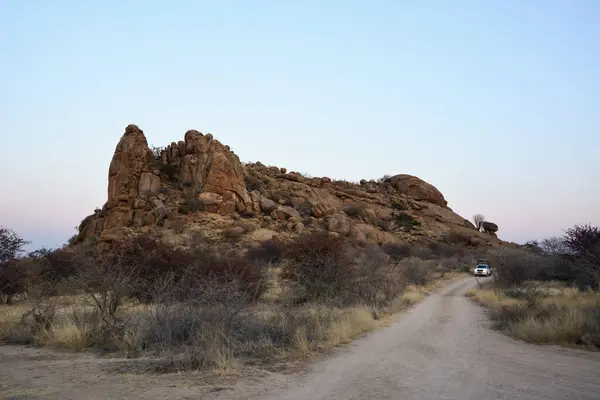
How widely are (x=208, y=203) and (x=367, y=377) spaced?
146 feet

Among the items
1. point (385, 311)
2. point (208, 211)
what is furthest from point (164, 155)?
point (385, 311)

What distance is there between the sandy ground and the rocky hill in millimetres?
31231

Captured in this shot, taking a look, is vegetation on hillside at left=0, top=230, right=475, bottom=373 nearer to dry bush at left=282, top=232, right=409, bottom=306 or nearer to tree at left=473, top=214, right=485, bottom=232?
dry bush at left=282, top=232, right=409, bottom=306

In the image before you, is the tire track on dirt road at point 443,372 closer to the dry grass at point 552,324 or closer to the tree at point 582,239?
the dry grass at point 552,324

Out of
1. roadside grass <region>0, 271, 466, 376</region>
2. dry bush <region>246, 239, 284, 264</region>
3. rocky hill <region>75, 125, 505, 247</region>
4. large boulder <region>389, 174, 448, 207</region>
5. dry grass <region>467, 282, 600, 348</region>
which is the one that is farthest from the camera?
large boulder <region>389, 174, 448, 207</region>

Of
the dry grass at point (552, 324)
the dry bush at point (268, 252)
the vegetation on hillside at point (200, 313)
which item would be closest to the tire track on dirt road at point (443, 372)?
the dry grass at point (552, 324)

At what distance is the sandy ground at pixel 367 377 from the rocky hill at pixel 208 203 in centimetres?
3123

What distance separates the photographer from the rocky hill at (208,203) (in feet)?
160

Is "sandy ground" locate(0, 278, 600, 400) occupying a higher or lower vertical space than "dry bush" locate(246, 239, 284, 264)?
lower

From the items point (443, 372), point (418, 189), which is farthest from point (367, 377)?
point (418, 189)

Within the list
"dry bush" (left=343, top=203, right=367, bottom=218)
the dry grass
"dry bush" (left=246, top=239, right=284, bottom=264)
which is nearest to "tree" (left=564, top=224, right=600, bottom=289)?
the dry grass

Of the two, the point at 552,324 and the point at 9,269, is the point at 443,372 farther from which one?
the point at 9,269

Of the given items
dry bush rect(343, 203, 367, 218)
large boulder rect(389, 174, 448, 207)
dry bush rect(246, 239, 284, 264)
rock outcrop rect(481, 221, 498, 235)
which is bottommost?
dry bush rect(246, 239, 284, 264)

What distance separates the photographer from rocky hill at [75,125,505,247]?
48847mm
